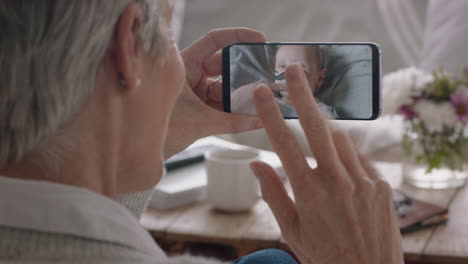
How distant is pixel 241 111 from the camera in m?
0.99

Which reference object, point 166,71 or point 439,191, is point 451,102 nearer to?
point 439,191

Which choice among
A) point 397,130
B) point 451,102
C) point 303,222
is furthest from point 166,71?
point 397,130

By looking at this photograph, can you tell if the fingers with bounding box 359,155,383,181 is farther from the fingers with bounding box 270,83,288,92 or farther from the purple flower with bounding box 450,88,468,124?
the purple flower with bounding box 450,88,468,124

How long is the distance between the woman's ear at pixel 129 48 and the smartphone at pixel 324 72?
40 centimetres

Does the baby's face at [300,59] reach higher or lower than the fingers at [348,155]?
higher

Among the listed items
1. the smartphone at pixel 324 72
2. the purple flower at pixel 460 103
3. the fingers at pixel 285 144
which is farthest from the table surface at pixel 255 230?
the fingers at pixel 285 144

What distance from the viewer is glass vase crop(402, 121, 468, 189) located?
145 cm

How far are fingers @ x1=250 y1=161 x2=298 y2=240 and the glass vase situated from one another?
77 cm

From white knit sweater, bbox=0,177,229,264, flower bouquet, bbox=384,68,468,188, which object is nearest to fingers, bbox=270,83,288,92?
white knit sweater, bbox=0,177,229,264

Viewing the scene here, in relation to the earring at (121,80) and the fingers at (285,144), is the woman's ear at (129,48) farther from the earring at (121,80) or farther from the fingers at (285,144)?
the fingers at (285,144)

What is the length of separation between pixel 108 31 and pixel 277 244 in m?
0.73

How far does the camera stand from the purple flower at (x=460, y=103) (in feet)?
4.63

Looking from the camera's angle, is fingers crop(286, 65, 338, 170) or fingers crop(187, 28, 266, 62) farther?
fingers crop(187, 28, 266, 62)

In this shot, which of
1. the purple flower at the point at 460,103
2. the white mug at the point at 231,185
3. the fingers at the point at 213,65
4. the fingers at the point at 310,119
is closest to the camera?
the fingers at the point at 310,119
